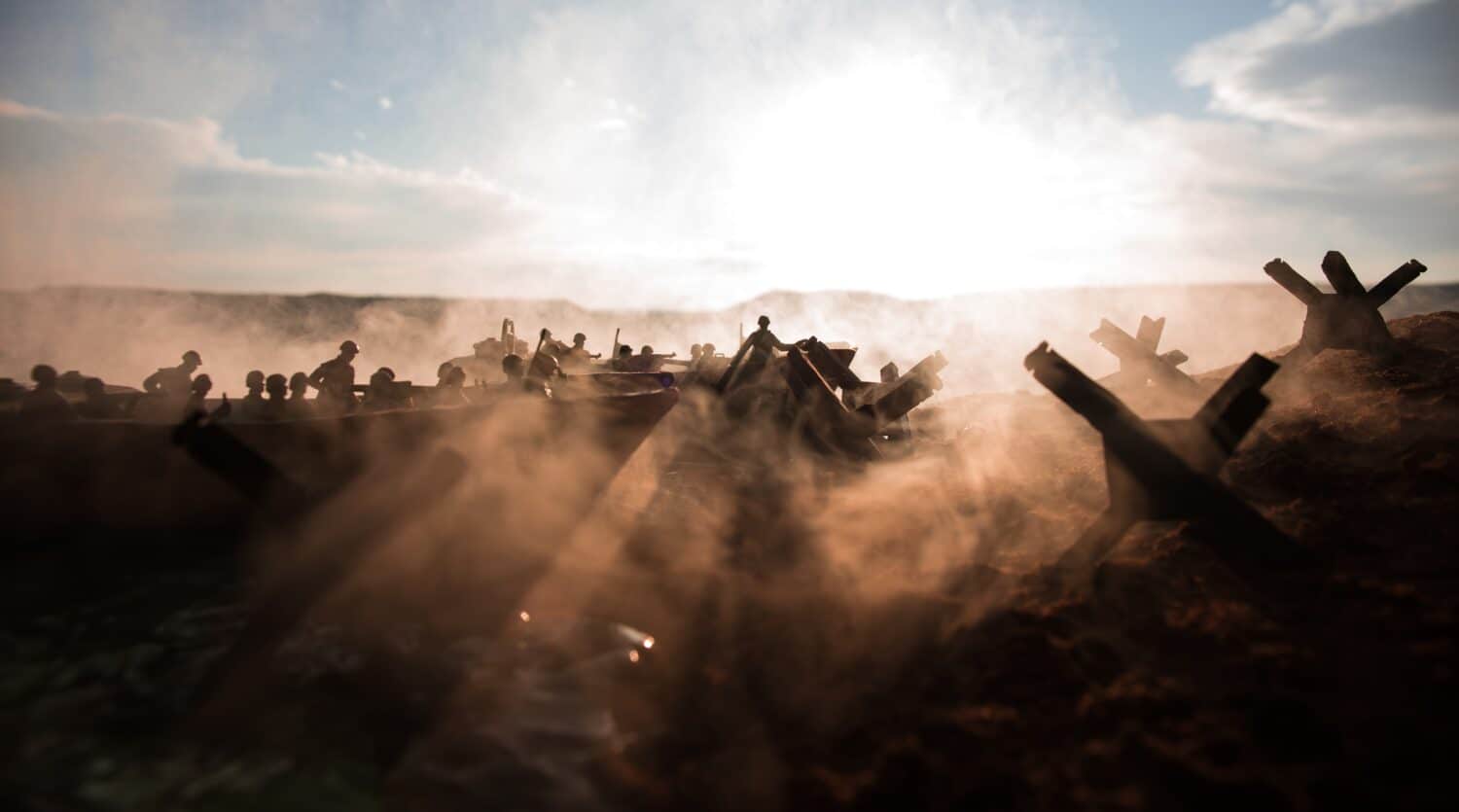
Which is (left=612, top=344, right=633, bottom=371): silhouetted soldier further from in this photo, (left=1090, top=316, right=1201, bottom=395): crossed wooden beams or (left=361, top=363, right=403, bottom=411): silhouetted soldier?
(left=1090, top=316, right=1201, bottom=395): crossed wooden beams

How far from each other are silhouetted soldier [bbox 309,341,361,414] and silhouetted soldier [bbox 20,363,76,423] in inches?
103

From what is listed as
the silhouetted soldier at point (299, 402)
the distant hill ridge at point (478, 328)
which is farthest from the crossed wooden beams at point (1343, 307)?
the distant hill ridge at point (478, 328)

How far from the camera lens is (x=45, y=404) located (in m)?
7.71

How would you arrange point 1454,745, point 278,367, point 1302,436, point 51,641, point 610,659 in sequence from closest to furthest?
point 1454,745 < point 610,659 < point 51,641 < point 1302,436 < point 278,367

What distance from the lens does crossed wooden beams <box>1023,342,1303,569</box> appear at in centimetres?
454

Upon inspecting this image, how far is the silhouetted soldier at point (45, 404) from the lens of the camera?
7.52m

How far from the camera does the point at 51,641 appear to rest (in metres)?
5.53

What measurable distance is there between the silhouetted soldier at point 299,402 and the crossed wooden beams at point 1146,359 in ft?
38.5

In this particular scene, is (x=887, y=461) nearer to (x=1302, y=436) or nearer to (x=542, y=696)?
(x=1302, y=436)

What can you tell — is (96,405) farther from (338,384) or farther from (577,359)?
(577,359)

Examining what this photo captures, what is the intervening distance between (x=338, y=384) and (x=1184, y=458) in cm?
1051

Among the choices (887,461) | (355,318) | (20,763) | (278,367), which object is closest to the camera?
(20,763)

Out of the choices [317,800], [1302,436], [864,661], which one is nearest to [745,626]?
[864,661]

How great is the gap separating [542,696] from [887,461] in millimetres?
6964
